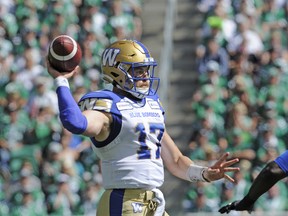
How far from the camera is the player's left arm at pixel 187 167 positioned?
5.55 m

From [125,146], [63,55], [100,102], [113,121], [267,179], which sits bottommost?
[267,179]

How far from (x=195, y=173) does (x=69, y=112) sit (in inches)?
46.2

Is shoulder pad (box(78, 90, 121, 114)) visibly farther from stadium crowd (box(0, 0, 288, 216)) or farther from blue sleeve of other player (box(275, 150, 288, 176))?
stadium crowd (box(0, 0, 288, 216))

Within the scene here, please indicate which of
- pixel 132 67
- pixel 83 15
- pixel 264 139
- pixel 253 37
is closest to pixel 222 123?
pixel 264 139

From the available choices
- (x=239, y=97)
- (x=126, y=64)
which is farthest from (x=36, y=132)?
(x=126, y=64)

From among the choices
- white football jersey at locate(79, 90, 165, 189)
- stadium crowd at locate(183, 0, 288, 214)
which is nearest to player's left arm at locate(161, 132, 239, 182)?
white football jersey at locate(79, 90, 165, 189)

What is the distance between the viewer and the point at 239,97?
1158 cm

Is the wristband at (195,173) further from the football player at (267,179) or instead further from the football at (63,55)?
the football at (63,55)

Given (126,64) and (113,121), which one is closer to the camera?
(113,121)

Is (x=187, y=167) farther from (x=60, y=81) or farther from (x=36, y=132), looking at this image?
(x=36, y=132)

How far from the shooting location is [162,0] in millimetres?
12164

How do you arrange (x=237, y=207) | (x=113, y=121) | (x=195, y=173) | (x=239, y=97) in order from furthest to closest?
1. (x=239, y=97)
2. (x=237, y=207)
3. (x=195, y=173)
4. (x=113, y=121)

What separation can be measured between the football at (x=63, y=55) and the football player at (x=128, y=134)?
1.6 inches

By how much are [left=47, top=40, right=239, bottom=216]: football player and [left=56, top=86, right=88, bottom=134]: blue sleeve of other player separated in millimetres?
158
